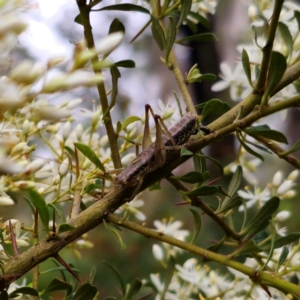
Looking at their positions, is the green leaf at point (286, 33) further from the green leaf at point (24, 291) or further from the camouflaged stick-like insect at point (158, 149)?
the green leaf at point (24, 291)

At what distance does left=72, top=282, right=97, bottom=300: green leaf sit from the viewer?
0.37 meters

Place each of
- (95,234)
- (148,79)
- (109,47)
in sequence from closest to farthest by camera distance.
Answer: (109,47) < (95,234) < (148,79)

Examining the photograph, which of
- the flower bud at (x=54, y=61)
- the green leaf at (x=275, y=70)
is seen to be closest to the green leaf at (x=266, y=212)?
the green leaf at (x=275, y=70)

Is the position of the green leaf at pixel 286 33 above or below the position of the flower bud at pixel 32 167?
above

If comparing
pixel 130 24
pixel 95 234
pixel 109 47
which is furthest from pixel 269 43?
pixel 130 24

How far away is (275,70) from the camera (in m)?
0.33

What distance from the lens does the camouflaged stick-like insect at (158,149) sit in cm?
37

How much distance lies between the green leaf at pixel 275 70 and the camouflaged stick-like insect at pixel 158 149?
0.23 feet

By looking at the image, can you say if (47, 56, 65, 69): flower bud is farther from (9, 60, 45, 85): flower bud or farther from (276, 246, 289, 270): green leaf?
(276, 246, 289, 270): green leaf

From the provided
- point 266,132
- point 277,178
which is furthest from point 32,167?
point 277,178

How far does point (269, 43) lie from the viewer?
315 millimetres

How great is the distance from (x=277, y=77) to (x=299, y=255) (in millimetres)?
261

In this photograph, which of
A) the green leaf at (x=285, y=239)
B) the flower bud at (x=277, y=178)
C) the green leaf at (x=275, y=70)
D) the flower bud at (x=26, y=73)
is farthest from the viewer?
the flower bud at (x=277, y=178)

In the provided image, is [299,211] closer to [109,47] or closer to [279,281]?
[279,281]
